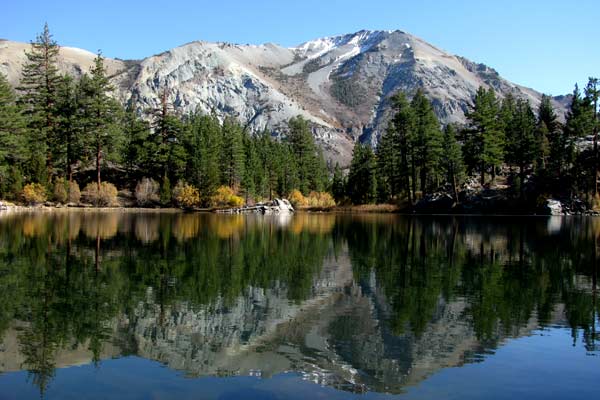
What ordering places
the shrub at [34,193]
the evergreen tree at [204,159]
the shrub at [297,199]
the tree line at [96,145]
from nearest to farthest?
the shrub at [34,193]
the tree line at [96,145]
the evergreen tree at [204,159]
the shrub at [297,199]

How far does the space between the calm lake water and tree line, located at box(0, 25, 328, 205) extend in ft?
158

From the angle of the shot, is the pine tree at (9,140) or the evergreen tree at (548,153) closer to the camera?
the pine tree at (9,140)

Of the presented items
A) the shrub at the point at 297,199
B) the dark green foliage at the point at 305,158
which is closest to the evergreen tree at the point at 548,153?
the shrub at the point at 297,199

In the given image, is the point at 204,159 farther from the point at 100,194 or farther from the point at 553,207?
the point at 553,207

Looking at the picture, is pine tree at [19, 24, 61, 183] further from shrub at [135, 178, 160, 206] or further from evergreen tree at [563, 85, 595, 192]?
evergreen tree at [563, 85, 595, 192]

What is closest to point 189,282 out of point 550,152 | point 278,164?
point 550,152

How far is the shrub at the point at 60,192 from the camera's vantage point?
67.1m

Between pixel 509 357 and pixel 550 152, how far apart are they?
7622 cm

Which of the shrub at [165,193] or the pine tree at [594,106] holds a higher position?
the pine tree at [594,106]

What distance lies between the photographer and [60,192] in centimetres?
6719

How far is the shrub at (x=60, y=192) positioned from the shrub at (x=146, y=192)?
37.9ft

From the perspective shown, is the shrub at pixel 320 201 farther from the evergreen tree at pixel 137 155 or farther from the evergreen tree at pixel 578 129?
the evergreen tree at pixel 578 129

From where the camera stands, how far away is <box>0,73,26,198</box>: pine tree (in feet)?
204

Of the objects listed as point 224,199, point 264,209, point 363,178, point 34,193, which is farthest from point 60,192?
point 363,178
